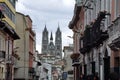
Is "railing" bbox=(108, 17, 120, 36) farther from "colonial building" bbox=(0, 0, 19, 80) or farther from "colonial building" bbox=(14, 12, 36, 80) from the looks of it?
"colonial building" bbox=(14, 12, 36, 80)

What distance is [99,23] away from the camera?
32.1 m

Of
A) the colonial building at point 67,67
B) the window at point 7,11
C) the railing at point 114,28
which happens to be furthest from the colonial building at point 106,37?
the colonial building at point 67,67

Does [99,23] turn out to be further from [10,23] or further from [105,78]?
[10,23]

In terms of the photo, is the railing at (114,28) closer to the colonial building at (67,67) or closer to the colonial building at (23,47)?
the colonial building at (23,47)

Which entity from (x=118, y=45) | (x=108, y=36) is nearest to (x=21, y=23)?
(x=108, y=36)

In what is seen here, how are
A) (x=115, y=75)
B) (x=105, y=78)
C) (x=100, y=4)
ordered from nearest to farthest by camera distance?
(x=115, y=75) < (x=105, y=78) < (x=100, y=4)

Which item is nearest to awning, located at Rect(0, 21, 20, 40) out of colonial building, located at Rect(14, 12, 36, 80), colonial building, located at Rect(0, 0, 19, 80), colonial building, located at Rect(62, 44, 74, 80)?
colonial building, located at Rect(0, 0, 19, 80)

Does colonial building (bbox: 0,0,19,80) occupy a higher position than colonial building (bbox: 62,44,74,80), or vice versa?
colonial building (bbox: 0,0,19,80)

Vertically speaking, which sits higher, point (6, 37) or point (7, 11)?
point (7, 11)

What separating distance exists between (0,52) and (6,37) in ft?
24.8

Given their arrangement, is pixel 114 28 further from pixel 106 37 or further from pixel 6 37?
pixel 6 37

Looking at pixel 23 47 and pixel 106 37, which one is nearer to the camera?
pixel 106 37

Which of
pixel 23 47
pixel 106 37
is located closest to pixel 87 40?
pixel 106 37

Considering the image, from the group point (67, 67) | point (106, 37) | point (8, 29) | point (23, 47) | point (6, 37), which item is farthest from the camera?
point (67, 67)
